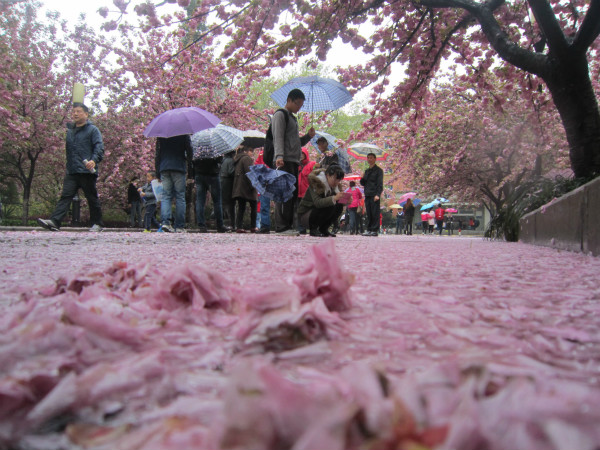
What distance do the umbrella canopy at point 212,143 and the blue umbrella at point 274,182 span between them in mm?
1793

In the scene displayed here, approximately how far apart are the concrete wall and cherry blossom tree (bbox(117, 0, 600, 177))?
930mm

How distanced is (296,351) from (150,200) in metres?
12.6

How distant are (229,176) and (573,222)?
6953 mm

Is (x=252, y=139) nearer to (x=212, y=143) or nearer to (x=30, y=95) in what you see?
(x=212, y=143)

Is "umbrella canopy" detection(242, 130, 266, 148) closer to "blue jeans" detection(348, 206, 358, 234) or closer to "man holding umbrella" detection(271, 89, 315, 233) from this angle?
"man holding umbrella" detection(271, 89, 315, 233)

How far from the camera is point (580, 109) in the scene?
541 centimetres

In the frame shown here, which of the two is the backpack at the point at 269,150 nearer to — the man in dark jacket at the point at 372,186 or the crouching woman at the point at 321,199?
the crouching woman at the point at 321,199

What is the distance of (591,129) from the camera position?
17.6 feet

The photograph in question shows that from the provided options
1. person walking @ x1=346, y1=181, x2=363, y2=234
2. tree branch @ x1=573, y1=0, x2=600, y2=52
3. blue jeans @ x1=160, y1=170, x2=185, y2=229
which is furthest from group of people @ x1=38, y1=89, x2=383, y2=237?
person walking @ x1=346, y1=181, x2=363, y2=234

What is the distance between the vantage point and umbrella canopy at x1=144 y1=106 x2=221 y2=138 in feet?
25.3

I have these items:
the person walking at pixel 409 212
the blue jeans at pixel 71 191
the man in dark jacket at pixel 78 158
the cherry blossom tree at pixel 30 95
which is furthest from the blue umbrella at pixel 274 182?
the person walking at pixel 409 212

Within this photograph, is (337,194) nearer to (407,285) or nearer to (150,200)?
(407,285)

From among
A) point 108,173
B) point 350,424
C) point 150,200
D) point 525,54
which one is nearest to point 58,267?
point 350,424

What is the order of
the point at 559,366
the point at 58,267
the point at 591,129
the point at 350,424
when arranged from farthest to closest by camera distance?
1. the point at 591,129
2. the point at 58,267
3. the point at 559,366
4. the point at 350,424
